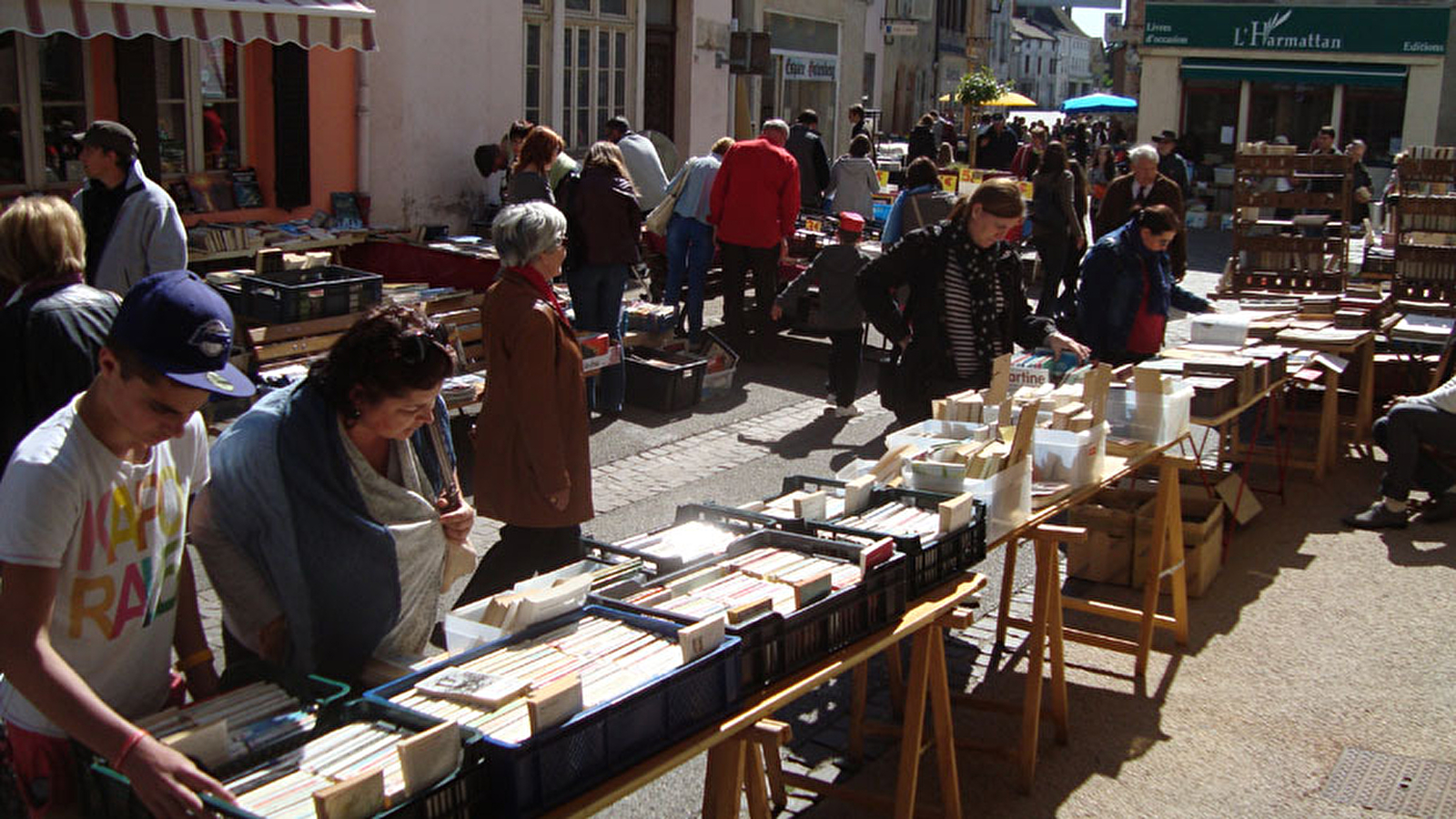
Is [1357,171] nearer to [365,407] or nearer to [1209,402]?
[1209,402]

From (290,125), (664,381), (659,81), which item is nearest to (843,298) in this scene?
(664,381)

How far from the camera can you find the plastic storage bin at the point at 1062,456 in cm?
530

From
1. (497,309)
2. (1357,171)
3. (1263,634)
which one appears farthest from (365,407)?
(1357,171)

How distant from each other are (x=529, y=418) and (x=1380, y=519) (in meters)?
5.62

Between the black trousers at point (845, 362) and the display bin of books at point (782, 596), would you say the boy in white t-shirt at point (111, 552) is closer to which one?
the display bin of books at point (782, 596)

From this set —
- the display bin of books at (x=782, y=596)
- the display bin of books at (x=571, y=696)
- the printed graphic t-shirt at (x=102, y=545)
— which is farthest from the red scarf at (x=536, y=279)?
the printed graphic t-shirt at (x=102, y=545)

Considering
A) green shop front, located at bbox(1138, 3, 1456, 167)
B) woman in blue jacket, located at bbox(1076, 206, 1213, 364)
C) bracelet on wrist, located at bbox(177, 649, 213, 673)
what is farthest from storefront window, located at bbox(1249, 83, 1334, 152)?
bracelet on wrist, located at bbox(177, 649, 213, 673)

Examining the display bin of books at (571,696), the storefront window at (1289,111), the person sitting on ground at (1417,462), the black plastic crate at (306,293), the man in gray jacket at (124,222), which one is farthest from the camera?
the storefront window at (1289,111)

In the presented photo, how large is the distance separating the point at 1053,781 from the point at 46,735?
3555 millimetres

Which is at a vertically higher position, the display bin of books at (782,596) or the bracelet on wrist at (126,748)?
the bracelet on wrist at (126,748)

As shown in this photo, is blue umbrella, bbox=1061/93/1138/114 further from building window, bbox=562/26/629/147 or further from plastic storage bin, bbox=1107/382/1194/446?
plastic storage bin, bbox=1107/382/1194/446

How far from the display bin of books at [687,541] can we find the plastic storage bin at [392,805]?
107 centimetres

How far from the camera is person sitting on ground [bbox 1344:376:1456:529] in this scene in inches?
→ 322

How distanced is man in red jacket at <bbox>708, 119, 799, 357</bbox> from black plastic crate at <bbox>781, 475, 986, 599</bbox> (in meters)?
6.89
